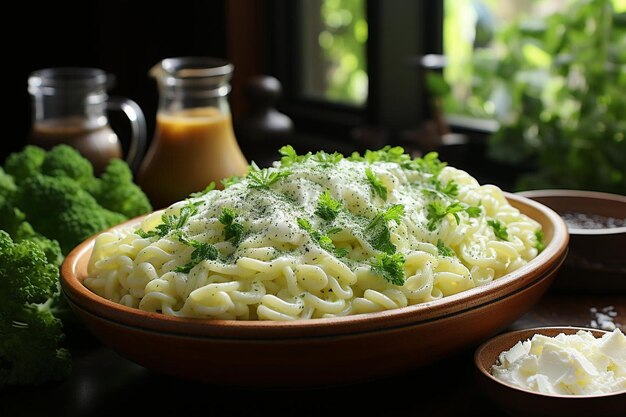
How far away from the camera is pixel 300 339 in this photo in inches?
54.9

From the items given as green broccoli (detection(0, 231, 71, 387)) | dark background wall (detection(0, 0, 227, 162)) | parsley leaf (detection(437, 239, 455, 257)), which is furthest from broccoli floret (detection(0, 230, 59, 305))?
dark background wall (detection(0, 0, 227, 162))

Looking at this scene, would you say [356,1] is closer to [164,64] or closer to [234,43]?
[234,43]

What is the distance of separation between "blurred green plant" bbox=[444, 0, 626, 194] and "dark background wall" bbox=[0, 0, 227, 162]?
1.87 metres

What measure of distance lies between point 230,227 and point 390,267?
287 millimetres

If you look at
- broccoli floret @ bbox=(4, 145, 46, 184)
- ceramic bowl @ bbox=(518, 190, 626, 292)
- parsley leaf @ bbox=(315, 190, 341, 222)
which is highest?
parsley leaf @ bbox=(315, 190, 341, 222)

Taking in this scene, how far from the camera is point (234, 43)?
4.83 meters

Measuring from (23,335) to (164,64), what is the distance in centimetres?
115

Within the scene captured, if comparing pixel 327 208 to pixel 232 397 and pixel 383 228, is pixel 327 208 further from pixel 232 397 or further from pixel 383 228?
pixel 232 397

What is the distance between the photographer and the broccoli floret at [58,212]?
2.01 m

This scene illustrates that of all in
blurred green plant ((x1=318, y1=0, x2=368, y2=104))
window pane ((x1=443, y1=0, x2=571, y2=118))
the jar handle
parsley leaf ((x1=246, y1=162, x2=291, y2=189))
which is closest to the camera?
parsley leaf ((x1=246, y1=162, x2=291, y2=189))

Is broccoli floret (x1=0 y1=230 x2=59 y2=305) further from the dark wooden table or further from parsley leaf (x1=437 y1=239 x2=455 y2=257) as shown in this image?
parsley leaf (x1=437 y1=239 x2=455 y2=257)

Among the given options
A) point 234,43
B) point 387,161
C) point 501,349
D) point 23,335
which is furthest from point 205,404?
point 234,43

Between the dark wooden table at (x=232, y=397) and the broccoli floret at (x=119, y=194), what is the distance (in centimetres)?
58

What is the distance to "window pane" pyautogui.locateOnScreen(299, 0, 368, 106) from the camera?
13.8ft
